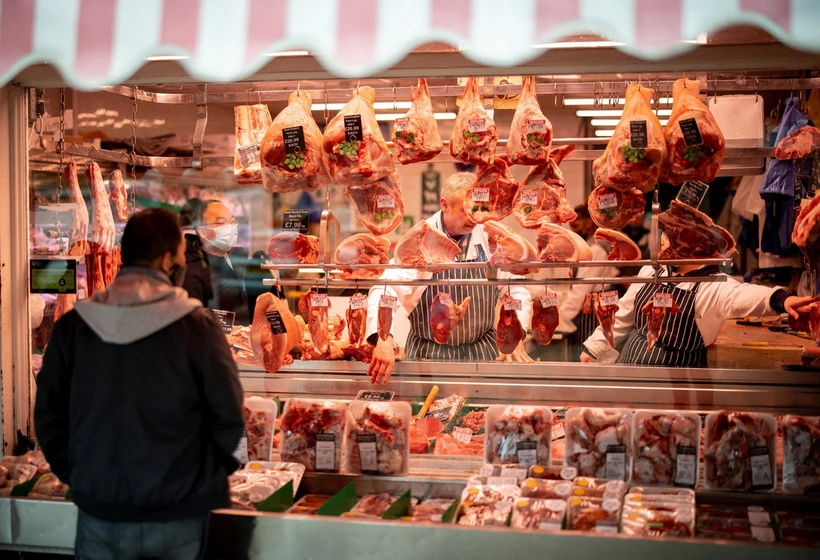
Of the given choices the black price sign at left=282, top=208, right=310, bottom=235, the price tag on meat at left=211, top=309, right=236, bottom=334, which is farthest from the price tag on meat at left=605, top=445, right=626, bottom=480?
the price tag on meat at left=211, top=309, right=236, bottom=334

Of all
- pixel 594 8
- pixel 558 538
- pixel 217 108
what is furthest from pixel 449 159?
pixel 217 108

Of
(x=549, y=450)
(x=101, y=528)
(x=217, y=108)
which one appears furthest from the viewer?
(x=217, y=108)

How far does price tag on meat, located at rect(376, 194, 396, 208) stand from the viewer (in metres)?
4.54

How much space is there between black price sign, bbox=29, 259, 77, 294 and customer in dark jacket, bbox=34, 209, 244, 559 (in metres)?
1.47

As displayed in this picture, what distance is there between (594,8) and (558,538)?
1.97 m

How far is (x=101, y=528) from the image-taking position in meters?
2.98

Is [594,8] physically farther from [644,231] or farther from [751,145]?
[644,231]

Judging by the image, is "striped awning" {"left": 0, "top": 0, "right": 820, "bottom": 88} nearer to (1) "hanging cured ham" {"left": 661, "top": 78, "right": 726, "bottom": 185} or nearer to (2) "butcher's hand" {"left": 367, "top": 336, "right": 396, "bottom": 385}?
(1) "hanging cured ham" {"left": 661, "top": 78, "right": 726, "bottom": 185}

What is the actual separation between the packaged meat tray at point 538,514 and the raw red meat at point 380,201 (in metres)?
1.82

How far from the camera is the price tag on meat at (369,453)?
3.77 m

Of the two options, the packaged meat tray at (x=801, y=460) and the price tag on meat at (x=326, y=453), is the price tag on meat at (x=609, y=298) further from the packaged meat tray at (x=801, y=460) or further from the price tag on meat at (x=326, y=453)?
the price tag on meat at (x=326, y=453)

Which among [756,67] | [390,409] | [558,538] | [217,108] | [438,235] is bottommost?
[558,538]

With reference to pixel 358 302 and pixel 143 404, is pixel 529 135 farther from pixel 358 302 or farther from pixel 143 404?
pixel 143 404

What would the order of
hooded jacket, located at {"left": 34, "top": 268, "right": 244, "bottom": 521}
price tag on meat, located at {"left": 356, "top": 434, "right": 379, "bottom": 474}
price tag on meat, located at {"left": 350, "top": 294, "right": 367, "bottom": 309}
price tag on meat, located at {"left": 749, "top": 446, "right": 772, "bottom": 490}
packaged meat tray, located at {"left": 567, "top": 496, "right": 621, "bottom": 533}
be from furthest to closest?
1. price tag on meat, located at {"left": 350, "top": 294, "right": 367, "bottom": 309}
2. price tag on meat, located at {"left": 356, "top": 434, "right": 379, "bottom": 474}
3. price tag on meat, located at {"left": 749, "top": 446, "right": 772, "bottom": 490}
4. packaged meat tray, located at {"left": 567, "top": 496, "right": 621, "bottom": 533}
5. hooded jacket, located at {"left": 34, "top": 268, "right": 244, "bottom": 521}
